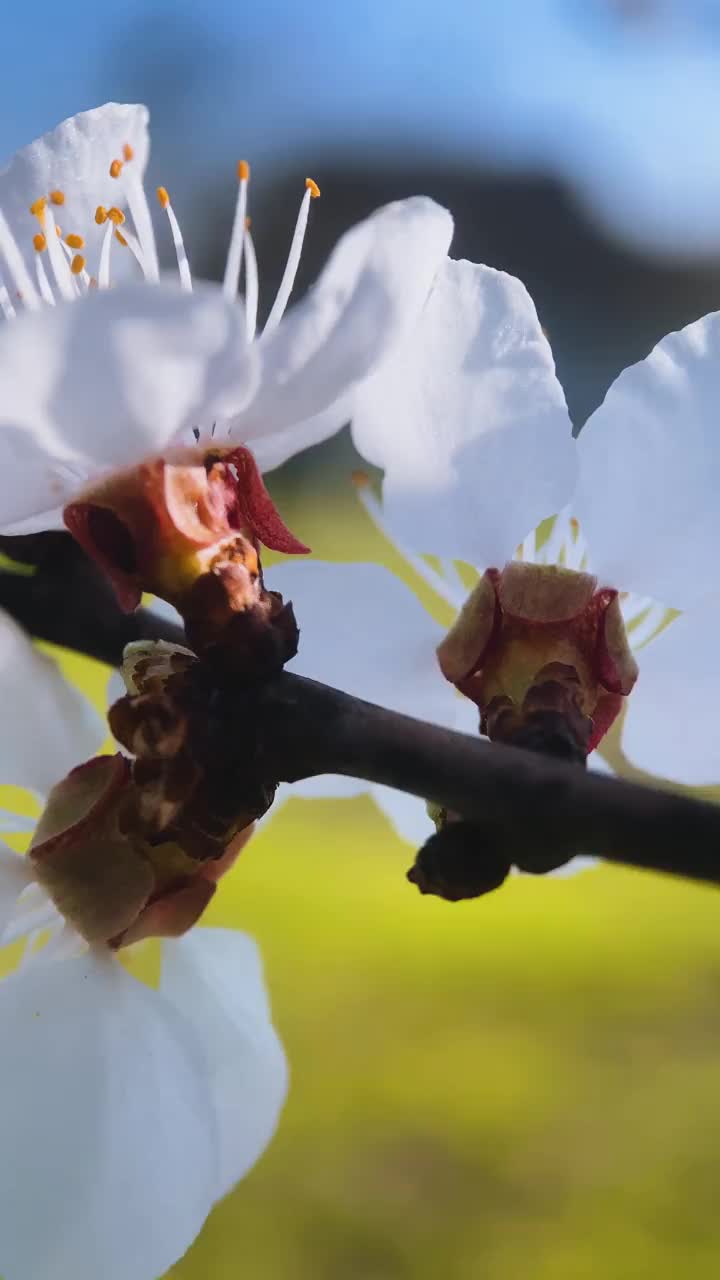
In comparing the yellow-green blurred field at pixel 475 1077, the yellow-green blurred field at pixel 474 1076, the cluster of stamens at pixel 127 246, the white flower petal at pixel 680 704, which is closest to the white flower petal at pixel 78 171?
the cluster of stamens at pixel 127 246

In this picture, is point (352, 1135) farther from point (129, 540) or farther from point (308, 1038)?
point (129, 540)

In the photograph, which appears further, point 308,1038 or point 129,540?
point 308,1038

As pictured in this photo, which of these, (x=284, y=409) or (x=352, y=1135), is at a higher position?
(x=284, y=409)

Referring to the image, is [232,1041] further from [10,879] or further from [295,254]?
[295,254]


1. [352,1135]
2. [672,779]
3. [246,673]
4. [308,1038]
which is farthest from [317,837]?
[246,673]

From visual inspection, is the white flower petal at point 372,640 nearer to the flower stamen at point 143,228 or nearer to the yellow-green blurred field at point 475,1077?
the flower stamen at point 143,228

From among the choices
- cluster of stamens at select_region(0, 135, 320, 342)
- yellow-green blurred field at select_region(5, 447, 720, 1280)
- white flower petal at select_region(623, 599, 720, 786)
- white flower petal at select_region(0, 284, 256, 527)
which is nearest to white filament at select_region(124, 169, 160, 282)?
cluster of stamens at select_region(0, 135, 320, 342)

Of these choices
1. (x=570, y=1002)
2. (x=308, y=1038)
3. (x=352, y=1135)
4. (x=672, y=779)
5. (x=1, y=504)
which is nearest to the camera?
(x=1, y=504)
